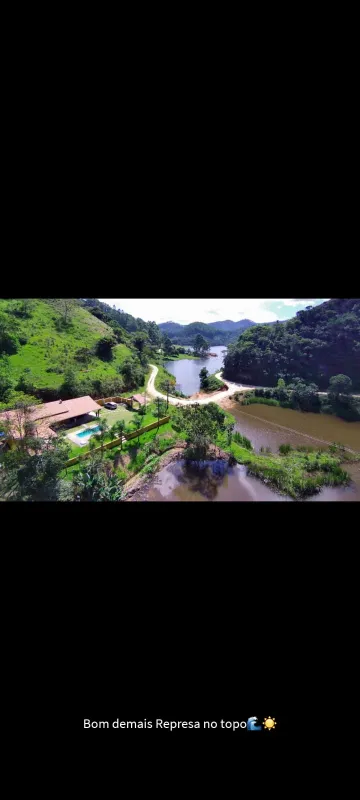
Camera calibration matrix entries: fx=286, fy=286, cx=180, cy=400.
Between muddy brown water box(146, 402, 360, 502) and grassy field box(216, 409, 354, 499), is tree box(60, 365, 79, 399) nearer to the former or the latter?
muddy brown water box(146, 402, 360, 502)

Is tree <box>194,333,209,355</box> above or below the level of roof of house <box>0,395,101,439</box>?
above

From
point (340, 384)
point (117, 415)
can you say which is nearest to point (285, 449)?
point (340, 384)

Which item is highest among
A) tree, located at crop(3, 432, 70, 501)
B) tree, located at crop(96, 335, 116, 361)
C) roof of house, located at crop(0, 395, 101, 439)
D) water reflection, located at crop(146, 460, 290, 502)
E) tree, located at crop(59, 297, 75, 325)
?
tree, located at crop(59, 297, 75, 325)

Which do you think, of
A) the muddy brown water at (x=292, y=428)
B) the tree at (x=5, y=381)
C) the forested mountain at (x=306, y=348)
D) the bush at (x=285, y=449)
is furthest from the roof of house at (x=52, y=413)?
the forested mountain at (x=306, y=348)

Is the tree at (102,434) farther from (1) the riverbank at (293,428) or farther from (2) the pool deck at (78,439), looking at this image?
(1) the riverbank at (293,428)

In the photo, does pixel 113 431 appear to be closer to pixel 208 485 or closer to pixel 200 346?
pixel 208 485
